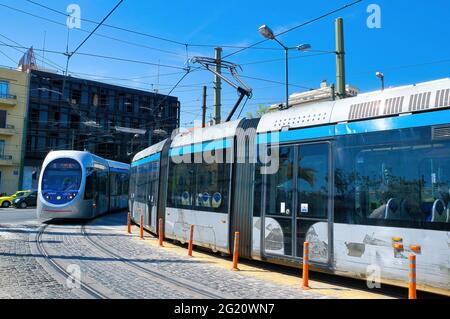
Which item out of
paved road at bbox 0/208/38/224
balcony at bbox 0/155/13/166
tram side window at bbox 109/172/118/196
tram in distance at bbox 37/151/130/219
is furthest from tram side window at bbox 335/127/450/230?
balcony at bbox 0/155/13/166

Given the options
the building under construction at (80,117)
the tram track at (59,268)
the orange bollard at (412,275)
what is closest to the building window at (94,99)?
the building under construction at (80,117)

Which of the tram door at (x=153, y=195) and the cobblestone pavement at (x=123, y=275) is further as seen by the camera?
the tram door at (x=153, y=195)

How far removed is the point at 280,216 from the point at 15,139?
50651 millimetres

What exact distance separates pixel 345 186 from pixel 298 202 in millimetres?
1109

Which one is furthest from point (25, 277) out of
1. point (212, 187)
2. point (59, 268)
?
point (212, 187)

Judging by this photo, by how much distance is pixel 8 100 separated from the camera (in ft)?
165

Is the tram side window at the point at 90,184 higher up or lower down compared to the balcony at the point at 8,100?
lower down

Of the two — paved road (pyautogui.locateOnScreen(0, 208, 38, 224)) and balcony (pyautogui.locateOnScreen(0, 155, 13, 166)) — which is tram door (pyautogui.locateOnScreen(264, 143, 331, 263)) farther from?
balcony (pyautogui.locateOnScreen(0, 155, 13, 166))

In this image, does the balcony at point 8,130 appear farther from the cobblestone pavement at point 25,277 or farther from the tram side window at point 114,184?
the cobblestone pavement at point 25,277

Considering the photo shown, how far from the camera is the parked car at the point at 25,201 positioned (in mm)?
36375

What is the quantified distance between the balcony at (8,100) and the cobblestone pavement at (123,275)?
42.2 m

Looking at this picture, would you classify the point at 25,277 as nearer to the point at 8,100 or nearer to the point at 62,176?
the point at 62,176
